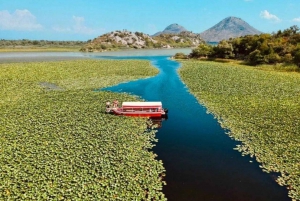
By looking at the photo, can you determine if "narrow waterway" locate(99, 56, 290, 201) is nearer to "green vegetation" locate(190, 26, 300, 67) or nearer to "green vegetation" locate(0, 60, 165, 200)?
"green vegetation" locate(0, 60, 165, 200)

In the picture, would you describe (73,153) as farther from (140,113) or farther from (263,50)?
(263,50)

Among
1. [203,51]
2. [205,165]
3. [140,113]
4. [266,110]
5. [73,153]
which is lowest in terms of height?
[205,165]

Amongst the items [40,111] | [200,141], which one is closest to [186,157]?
[200,141]

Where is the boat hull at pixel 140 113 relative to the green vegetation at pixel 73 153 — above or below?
above

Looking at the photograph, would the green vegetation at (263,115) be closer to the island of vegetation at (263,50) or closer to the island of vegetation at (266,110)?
the island of vegetation at (266,110)

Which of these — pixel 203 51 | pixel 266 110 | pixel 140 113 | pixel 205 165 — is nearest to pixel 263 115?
pixel 266 110

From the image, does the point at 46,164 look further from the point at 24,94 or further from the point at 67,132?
the point at 24,94

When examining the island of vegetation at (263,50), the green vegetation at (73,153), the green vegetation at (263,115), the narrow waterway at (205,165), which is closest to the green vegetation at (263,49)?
the island of vegetation at (263,50)
